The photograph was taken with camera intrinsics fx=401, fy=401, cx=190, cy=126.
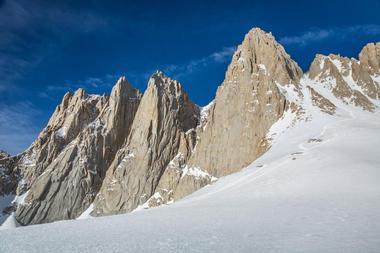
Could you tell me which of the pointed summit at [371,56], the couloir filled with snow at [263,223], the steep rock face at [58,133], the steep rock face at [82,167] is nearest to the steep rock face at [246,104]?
the pointed summit at [371,56]

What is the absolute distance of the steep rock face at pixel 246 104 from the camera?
84.6 m

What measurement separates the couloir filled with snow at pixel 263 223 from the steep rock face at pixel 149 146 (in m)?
91.6

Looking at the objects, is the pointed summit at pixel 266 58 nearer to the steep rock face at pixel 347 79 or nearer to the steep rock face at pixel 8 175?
the steep rock face at pixel 347 79

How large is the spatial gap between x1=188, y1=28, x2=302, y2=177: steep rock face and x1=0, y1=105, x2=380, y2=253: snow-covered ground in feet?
166

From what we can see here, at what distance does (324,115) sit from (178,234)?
62020mm

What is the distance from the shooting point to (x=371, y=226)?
570 inches

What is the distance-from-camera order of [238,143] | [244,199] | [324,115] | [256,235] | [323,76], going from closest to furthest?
[256,235], [244,199], [324,115], [238,143], [323,76]

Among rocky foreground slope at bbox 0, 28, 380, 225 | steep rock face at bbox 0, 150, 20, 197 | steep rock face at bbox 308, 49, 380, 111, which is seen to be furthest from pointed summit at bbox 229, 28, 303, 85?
steep rock face at bbox 0, 150, 20, 197

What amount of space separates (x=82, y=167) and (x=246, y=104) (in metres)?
69.2

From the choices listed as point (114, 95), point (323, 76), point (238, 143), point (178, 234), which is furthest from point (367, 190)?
point (114, 95)

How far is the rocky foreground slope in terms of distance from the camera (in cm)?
8731

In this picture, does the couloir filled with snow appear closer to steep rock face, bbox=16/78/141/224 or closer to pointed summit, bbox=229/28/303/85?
pointed summit, bbox=229/28/303/85

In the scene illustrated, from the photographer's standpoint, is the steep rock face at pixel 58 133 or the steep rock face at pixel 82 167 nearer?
the steep rock face at pixel 82 167

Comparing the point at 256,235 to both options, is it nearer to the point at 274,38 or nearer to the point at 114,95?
the point at 274,38
